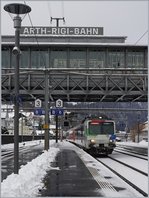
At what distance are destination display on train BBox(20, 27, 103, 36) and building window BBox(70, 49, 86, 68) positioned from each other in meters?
7.46

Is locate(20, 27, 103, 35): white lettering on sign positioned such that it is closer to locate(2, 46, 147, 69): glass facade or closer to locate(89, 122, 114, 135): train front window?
locate(2, 46, 147, 69): glass facade

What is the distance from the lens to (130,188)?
46.8 ft

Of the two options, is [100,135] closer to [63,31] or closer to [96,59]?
[96,59]

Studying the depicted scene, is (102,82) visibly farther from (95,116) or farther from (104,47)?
(95,116)

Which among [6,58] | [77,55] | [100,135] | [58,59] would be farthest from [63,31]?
[100,135]

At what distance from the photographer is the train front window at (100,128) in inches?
1364

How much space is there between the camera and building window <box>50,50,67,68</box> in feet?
172

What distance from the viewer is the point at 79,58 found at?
174 ft

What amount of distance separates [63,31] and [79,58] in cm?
943

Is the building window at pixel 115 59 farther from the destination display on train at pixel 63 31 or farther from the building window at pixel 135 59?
the destination display on train at pixel 63 31

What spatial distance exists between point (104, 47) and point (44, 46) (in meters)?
6.94

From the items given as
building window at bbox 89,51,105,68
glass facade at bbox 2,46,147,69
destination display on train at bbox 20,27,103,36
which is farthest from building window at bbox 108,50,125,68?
destination display on train at bbox 20,27,103,36

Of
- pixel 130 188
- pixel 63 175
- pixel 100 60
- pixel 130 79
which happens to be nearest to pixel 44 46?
pixel 100 60

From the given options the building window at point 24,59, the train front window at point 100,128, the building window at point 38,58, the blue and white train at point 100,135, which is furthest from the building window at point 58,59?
the train front window at point 100,128
